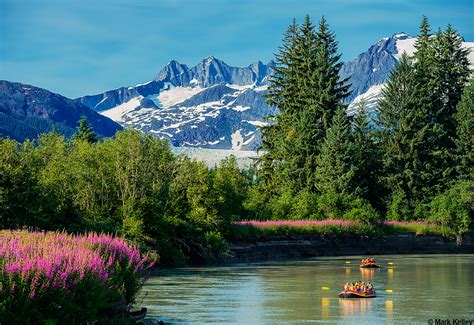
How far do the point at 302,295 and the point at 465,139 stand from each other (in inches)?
2199

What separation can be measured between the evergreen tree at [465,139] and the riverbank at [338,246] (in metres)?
9.56

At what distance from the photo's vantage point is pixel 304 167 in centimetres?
8531

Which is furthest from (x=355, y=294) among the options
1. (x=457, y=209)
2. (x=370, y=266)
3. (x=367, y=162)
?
(x=367, y=162)

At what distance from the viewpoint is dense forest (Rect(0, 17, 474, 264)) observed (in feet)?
169

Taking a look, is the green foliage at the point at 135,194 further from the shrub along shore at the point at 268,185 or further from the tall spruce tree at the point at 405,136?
the tall spruce tree at the point at 405,136

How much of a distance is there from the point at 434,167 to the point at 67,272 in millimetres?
73985

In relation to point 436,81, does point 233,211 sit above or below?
below

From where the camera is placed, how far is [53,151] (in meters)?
60.3

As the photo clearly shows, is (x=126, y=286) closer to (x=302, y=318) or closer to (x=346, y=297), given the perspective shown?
(x=302, y=318)

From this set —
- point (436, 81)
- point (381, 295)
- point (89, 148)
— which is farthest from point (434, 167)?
point (381, 295)

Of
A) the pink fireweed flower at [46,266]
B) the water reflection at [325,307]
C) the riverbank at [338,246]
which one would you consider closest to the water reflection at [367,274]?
the water reflection at [325,307]

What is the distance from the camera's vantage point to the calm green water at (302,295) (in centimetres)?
2819

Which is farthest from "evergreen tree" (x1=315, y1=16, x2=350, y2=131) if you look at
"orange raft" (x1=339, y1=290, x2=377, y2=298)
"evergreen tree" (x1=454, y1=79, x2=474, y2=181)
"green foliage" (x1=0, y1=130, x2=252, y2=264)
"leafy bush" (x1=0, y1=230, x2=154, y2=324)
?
"leafy bush" (x1=0, y1=230, x2=154, y2=324)

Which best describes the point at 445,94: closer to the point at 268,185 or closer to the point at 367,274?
the point at 268,185
